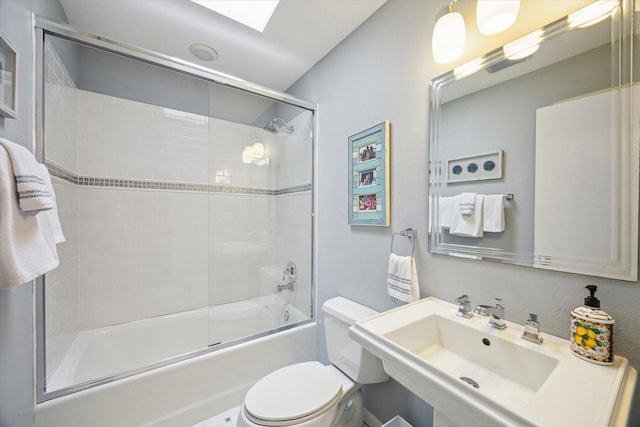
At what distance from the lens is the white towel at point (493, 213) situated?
3.08 ft

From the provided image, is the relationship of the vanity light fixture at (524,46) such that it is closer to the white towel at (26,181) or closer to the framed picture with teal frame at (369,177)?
the framed picture with teal frame at (369,177)

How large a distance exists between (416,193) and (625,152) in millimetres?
666

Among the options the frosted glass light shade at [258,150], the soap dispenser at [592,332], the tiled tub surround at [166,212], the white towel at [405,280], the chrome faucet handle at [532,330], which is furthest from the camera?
the frosted glass light shade at [258,150]

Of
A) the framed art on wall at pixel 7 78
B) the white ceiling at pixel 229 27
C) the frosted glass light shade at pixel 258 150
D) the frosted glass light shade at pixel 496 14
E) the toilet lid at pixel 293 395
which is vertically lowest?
the toilet lid at pixel 293 395

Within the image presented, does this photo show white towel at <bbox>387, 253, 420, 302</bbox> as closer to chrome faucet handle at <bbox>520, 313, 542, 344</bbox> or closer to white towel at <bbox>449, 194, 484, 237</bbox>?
white towel at <bbox>449, 194, 484, 237</bbox>

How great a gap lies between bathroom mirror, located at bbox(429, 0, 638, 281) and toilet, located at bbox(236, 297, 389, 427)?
718 millimetres

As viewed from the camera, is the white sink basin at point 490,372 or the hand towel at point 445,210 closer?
the white sink basin at point 490,372

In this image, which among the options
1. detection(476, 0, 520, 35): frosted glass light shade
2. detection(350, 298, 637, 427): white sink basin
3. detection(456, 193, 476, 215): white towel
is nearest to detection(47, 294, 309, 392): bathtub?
detection(350, 298, 637, 427): white sink basin

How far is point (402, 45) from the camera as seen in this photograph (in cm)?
127

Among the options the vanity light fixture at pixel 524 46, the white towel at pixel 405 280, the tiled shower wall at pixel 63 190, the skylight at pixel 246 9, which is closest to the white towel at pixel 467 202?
the white towel at pixel 405 280

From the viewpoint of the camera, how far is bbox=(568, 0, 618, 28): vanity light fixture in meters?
0.72

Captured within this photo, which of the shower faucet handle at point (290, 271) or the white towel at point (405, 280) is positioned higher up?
the white towel at point (405, 280)

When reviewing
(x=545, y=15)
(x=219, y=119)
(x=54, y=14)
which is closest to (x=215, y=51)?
(x=219, y=119)

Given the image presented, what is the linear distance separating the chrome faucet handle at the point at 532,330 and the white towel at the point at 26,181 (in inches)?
65.4
